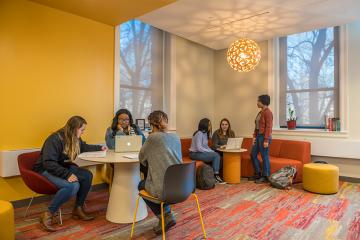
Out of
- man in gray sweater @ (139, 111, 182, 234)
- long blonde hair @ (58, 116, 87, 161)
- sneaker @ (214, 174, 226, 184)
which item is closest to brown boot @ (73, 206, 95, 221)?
long blonde hair @ (58, 116, 87, 161)

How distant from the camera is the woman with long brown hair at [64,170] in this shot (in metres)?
2.61

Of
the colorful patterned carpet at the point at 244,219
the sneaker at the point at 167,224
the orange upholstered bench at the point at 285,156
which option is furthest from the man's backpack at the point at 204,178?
the sneaker at the point at 167,224

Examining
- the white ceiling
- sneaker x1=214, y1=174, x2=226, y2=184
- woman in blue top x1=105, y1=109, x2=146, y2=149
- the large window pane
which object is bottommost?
sneaker x1=214, y1=174, x2=226, y2=184

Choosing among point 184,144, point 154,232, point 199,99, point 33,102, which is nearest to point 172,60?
point 199,99

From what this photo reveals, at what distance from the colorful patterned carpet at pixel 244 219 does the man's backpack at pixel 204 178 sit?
219 millimetres

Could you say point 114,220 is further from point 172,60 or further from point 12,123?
point 172,60

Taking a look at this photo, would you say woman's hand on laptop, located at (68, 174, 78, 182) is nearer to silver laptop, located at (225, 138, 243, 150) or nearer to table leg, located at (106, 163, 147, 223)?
table leg, located at (106, 163, 147, 223)

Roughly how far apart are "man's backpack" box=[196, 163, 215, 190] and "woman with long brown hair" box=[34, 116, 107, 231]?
6.06ft

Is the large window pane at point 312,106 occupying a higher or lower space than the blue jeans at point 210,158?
higher

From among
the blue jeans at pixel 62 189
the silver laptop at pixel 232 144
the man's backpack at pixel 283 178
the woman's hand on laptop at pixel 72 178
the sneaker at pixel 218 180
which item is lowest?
the sneaker at pixel 218 180

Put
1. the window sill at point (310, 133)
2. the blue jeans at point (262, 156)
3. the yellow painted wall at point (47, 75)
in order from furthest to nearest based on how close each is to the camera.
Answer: the window sill at point (310, 133) < the blue jeans at point (262, 156) < the yellow painted wall at point (47, 75)

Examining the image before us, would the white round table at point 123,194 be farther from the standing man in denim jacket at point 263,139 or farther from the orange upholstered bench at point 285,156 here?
the orange upholstered bench at point 285,156

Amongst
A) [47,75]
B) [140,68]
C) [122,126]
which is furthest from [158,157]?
[140,68]

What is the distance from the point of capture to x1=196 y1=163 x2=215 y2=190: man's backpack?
13.4 ft
